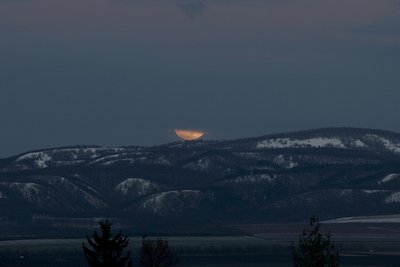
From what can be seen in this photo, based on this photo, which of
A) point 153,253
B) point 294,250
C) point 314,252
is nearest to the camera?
point 314,252

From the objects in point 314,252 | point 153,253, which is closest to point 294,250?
point 314,252

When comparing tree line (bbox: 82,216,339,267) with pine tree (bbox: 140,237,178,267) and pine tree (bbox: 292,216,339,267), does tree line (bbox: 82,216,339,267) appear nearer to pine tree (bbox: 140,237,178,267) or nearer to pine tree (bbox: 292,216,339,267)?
pine tree (bbox: 292,216,339,267)

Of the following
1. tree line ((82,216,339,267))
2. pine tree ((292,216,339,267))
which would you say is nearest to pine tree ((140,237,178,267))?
tree line ((82,216,339,267))

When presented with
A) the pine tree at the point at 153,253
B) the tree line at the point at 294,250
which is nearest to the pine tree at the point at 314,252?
the tree line at the point at 294,250

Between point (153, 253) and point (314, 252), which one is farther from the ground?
point (153, 253)

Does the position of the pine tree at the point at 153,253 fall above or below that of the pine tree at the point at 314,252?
above

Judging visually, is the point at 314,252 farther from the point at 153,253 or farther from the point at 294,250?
the point at 153,253

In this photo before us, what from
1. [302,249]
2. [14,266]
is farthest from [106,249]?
[14,266]

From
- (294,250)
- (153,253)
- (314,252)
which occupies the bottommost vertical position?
(314,252)

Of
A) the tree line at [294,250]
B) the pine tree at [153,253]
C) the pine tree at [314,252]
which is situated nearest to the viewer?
the tree line at [294,250]

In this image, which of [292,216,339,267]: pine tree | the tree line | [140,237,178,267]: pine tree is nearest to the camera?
the tree line

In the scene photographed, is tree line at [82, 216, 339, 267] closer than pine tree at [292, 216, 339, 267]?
Yes

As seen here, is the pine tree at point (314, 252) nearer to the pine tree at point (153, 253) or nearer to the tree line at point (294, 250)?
the tree line at point (294, 250)
